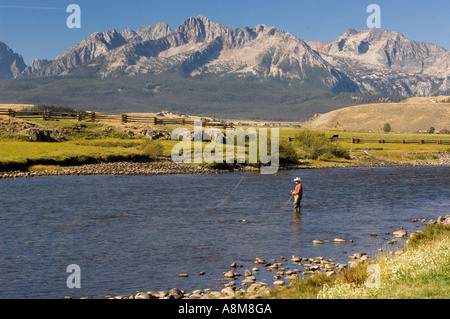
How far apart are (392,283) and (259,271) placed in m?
8.00

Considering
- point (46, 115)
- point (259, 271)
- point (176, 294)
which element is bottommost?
point (259, 271)

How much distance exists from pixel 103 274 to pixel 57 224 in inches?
489

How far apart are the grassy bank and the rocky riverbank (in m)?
0.90

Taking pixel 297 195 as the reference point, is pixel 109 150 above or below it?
above

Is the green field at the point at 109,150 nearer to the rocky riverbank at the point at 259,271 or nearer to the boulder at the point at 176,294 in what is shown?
the rocky riverbank at the point at 259,271

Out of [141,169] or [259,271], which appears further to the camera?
[141,169]

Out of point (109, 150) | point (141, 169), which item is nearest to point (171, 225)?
point (141, 169)

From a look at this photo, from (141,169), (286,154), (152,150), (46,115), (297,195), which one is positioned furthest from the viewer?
(46,115)

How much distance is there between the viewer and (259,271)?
24.8 meters

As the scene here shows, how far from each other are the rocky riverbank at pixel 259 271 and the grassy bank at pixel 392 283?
90cm

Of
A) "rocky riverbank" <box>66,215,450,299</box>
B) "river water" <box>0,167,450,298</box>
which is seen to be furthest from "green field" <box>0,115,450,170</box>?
"rocky riverbank" <box>66,215,450,299</box>

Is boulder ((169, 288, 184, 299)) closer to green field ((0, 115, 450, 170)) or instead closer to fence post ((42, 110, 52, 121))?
green field ((0, 115, 450, 170))

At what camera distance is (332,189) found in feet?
182

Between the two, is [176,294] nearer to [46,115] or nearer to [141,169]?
[141,169]
